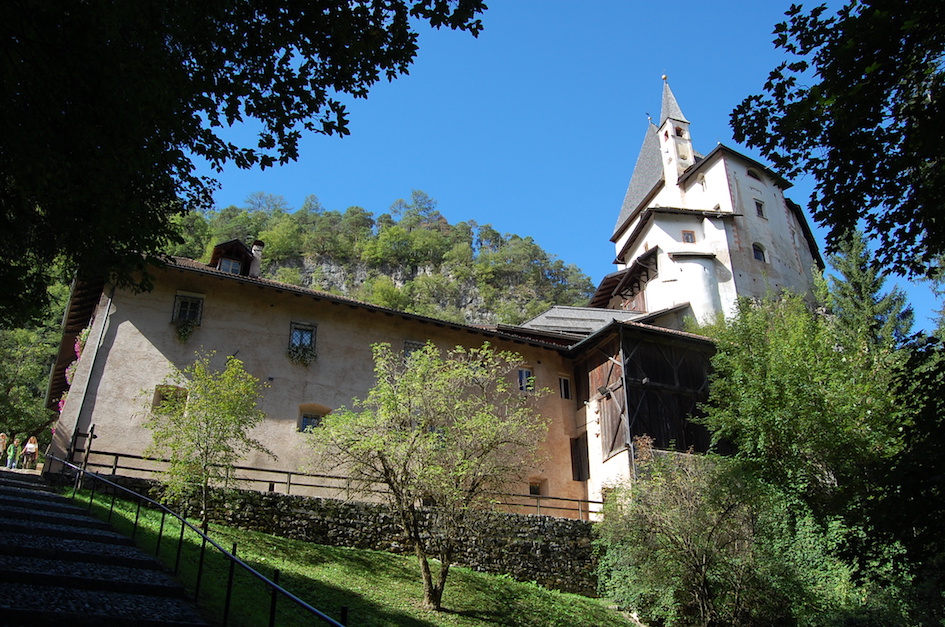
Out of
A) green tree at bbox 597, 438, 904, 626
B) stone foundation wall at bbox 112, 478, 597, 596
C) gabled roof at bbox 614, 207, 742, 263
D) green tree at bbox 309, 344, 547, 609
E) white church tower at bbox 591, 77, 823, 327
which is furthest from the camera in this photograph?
gabled roof at bbox 614, 207, 742, 263

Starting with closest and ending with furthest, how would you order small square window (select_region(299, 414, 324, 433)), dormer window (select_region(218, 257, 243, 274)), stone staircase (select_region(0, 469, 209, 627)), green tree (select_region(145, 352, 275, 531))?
stone staircase (select_region(0, 469, 209, 627))
green tree (select_region(145, 352, 275, 531))
small square window (select_region(299, 414, 324, 433))
dormer window (select_region(218, 257, 243, 274))

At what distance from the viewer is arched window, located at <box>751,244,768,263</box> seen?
129ft

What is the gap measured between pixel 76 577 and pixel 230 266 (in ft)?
55.3

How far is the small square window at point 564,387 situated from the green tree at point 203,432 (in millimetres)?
12300

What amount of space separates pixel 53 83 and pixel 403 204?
98.6 m

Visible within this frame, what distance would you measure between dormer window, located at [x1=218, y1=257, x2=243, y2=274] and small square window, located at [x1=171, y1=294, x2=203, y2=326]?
260cm

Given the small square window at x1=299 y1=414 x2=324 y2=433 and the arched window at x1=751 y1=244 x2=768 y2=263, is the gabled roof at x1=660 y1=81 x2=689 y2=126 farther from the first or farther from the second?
the small square window at x1=299 y1=414 x2=324 y2=433

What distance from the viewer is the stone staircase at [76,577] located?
237 inches

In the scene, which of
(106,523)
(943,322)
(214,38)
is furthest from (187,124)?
(943,322)

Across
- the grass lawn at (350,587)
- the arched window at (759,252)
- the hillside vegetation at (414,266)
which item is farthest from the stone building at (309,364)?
the hillside vegetation at (414,266)

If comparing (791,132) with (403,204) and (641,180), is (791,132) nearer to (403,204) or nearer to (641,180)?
(641,180)

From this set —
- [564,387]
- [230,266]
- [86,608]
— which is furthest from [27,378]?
[86,608]

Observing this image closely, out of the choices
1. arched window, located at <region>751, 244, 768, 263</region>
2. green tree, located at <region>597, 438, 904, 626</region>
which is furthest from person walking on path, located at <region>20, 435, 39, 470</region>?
arched window, located at <region>751, 244, 768, 263</region>

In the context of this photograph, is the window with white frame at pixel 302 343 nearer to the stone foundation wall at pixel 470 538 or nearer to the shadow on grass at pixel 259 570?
the stone foundation wall at pixel 470 538
